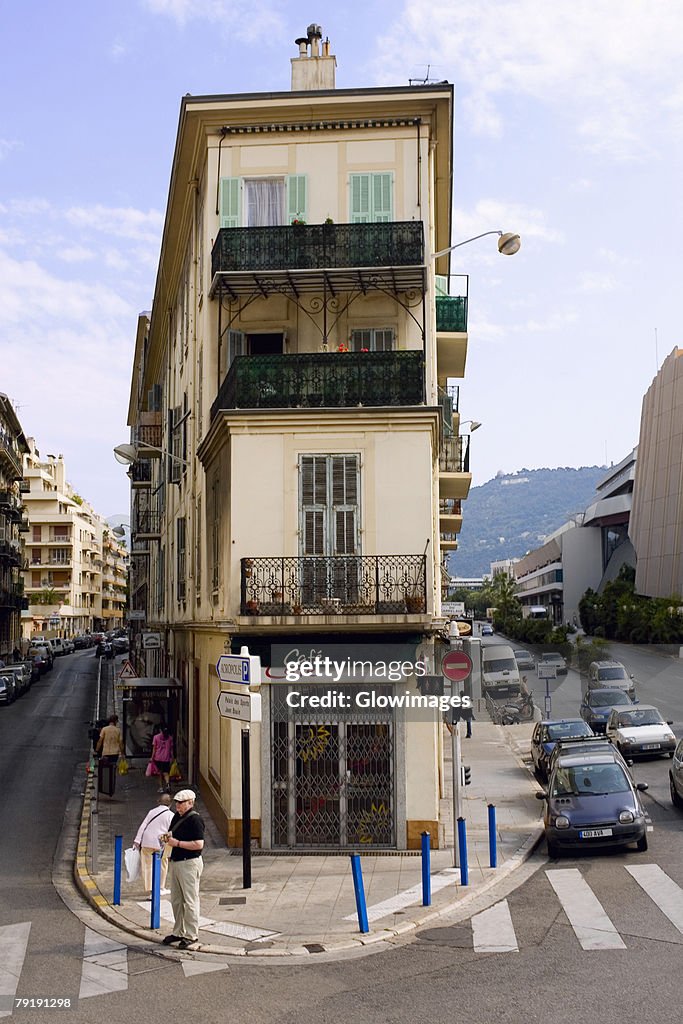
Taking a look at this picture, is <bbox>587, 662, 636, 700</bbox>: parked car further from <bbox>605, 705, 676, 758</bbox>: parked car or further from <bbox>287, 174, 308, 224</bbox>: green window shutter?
<bbox>287, 174, 308, 224</bbox>: green window shutter

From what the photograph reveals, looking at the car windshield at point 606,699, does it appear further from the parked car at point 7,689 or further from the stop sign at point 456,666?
the parked car at point 7,689

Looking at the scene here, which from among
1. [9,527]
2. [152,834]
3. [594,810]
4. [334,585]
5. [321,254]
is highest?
[321,254]

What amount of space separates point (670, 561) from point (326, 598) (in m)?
77.1

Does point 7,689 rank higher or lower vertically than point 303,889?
lower

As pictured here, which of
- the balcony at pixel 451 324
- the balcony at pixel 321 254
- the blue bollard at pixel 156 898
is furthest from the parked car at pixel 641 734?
the blue bollard at pixel 156 898

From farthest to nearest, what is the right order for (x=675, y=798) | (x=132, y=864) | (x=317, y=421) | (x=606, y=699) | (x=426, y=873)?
(x=606, y=699) → (x=675, y=798) → (x=317, y=421) → (x=132, y=864) → (x=426, y=873)

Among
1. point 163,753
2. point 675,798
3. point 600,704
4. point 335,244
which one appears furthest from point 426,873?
point 600,704

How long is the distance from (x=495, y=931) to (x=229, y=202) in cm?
1389

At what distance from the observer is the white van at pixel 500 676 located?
44.2m

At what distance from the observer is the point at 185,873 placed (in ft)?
39.9

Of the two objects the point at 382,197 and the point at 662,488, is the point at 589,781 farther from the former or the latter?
the point at 662,488

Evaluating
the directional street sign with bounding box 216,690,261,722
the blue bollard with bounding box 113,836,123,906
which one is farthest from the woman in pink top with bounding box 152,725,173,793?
the blue bollard with bounding box 113,836,123,906

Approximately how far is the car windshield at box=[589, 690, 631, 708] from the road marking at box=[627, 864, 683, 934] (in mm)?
19214

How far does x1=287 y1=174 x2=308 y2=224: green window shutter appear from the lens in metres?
20.2
